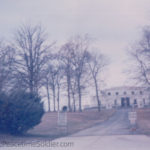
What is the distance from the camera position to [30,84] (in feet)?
101

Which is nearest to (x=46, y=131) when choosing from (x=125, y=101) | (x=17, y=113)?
(x=17, y=113)

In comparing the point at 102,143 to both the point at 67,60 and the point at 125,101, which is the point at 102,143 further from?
the point at 125,101

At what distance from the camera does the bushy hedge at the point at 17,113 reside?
17609mm

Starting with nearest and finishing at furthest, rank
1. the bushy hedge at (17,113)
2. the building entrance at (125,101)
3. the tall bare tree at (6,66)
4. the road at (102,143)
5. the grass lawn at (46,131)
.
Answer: the road at (102,143), the grass lawn at (46,131), the bushy hedge at (17,113), the tall bare tree at (6,66), the building entrance at (125,101)

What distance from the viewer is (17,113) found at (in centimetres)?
1788

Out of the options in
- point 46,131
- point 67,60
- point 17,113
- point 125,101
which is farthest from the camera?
point 125,101

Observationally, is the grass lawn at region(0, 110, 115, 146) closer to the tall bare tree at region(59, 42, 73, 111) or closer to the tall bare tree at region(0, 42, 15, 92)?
the tall bare tree at region(0, 42, 15, 92)

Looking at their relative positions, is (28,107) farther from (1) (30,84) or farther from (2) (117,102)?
(2) (117,102)

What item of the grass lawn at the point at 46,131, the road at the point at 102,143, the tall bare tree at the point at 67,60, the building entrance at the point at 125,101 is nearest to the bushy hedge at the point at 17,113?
the grass lawn at the point at 46,131

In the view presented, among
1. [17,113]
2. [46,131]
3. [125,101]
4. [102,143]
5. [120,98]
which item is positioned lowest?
[102,143]

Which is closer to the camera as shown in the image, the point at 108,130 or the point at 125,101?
the point at 108,130

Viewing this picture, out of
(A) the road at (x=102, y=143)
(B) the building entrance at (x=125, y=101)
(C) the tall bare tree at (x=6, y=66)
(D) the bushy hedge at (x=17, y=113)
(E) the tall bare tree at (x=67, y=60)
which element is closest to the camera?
(A) the road at (x=102, y=143)

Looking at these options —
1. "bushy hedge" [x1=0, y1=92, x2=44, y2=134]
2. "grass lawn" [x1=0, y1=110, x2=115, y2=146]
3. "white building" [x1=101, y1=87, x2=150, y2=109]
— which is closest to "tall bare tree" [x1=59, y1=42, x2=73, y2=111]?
"grass lawn" [x1=0, y1=110, x2=115, y2=146]

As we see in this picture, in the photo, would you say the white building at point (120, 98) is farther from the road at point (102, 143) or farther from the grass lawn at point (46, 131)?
the road at point (102, 143)
